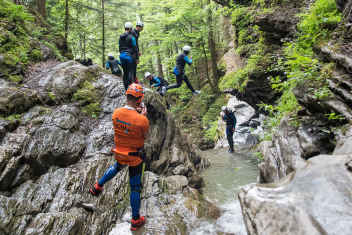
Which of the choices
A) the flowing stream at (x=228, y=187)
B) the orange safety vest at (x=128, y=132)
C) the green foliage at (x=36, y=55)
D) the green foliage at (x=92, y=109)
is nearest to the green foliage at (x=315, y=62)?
the flowing stream at (x=228, y=187)

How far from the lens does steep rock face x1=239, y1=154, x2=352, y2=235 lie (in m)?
2.03

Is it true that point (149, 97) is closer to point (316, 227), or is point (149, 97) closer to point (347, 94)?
point (347, 94)

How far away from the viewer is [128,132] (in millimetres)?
3912

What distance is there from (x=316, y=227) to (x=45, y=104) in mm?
6809

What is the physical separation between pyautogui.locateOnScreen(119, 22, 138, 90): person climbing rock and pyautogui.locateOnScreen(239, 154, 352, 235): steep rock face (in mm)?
6138

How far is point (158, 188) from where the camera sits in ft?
18.8

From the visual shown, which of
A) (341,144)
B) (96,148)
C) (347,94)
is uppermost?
(347,94)

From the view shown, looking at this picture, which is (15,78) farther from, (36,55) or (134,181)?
(134,181)

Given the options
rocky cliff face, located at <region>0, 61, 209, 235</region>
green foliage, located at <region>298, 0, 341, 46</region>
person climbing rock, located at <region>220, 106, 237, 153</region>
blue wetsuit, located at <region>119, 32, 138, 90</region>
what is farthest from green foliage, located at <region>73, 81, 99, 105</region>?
person climbing rock, located at <region>220, 106, 237, 153</region>

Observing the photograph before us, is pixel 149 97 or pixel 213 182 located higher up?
pixel 149 97

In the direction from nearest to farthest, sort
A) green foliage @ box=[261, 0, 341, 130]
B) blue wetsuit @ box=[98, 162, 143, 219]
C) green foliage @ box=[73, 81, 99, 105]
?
green foliage @ box=[261, 0, 341, 130] → blue wetsuit @ box=[98, 162, 143, 219] → green foliage @ box=[73, 81, 99, 105]

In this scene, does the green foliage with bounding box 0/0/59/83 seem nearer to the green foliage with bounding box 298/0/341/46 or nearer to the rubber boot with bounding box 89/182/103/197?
the rubber boot with bounding box 89/182/103/197

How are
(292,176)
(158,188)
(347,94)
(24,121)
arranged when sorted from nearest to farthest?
(292,176)
(347,94)
(24,121)
(158,188)

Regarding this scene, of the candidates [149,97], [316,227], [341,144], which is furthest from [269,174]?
[149,97]
